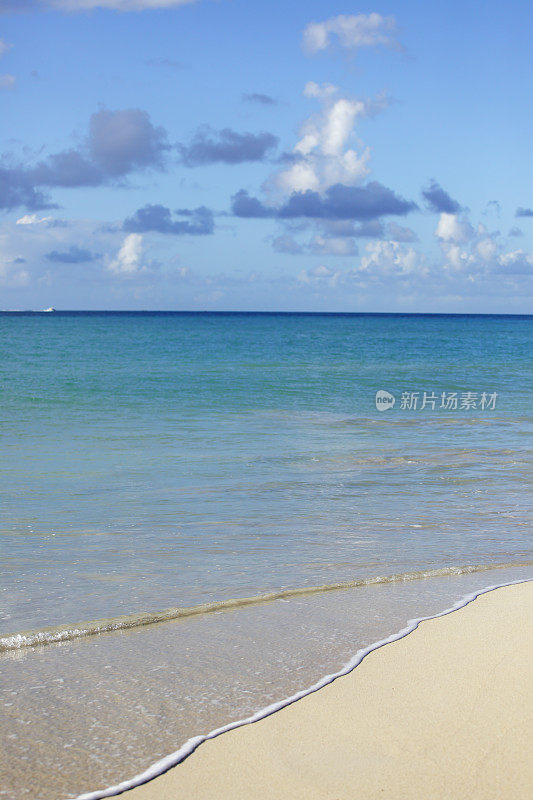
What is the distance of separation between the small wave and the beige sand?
1.33m

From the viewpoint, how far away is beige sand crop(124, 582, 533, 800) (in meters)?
3.15

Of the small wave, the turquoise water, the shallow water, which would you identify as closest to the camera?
the shallow water

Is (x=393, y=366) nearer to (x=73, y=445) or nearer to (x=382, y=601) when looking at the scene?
(x=73, y=445)

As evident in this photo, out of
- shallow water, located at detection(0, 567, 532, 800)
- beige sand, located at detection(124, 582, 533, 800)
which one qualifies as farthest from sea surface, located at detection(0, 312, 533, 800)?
beige sand, located at detection(124, 582, 533, 800)

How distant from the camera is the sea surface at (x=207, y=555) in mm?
3945

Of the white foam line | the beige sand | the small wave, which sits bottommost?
the small wave

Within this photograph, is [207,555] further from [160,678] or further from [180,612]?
[160,678]

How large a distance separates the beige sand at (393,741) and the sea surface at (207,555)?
0.84 feet

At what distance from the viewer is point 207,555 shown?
22.6ft

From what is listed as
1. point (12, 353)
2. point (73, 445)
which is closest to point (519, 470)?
point (73, 445)

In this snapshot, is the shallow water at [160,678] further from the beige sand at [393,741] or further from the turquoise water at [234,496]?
the turquoise water at [234,496]

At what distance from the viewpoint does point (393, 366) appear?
131 ft

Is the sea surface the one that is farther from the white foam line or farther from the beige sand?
the beige sand

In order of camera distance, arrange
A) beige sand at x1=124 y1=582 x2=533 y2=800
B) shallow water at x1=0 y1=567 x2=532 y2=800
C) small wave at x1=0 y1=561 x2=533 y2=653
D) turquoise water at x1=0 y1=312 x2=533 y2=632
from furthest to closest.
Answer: turquoise water at x1=0 y1=312 x2=533 y2=632, small wave at x1=0 y1=561 x2=533 y2=653, shallow water at x1=0 y1=567 x2=532 y2=800, beige sand at x1=124 y1=582 x2=533 y2=800
